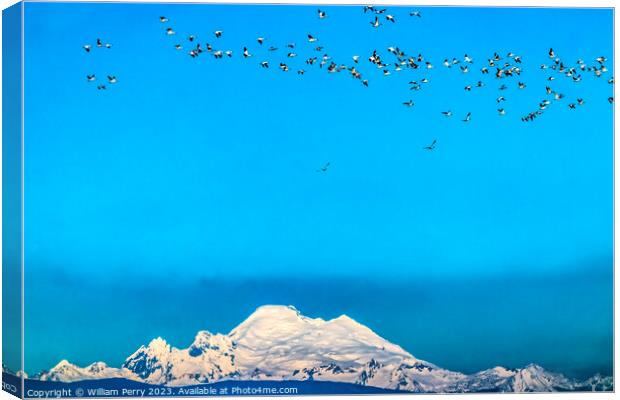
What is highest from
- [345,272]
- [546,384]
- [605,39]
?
[605,39]

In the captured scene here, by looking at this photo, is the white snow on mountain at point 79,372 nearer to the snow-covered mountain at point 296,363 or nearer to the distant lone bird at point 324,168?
the snow-covered mountain at point 296,363

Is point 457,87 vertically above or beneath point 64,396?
above

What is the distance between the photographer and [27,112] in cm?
1135

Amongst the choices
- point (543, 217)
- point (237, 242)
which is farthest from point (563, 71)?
point (237, 242)

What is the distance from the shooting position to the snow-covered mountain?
11453mm

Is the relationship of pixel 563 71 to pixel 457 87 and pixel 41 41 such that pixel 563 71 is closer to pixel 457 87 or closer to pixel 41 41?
pixel 457 87

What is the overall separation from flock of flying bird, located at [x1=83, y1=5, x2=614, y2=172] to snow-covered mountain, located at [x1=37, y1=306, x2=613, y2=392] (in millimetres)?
1556

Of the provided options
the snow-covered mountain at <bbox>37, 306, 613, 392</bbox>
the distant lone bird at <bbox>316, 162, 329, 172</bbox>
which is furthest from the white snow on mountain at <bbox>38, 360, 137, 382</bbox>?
the distant lone bird at <bbox>316, 162, 329, 172</bbox>

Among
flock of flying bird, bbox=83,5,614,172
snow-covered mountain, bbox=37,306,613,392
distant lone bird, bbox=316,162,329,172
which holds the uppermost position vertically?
flock of flying bird, bbox=83,5,614,172

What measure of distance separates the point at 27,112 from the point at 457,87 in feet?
13.2

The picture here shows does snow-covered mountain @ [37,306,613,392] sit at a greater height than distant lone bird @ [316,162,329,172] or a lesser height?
lesser

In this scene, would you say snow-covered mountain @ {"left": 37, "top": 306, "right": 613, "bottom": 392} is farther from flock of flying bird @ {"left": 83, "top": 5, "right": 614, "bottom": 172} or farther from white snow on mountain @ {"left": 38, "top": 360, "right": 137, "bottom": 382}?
flock of flying bird @ {"left": 83, "top": 5, "right": 614, "bottom": 172}

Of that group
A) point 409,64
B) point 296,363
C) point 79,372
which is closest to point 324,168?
point 409,64

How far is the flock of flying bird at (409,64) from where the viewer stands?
11508mm
